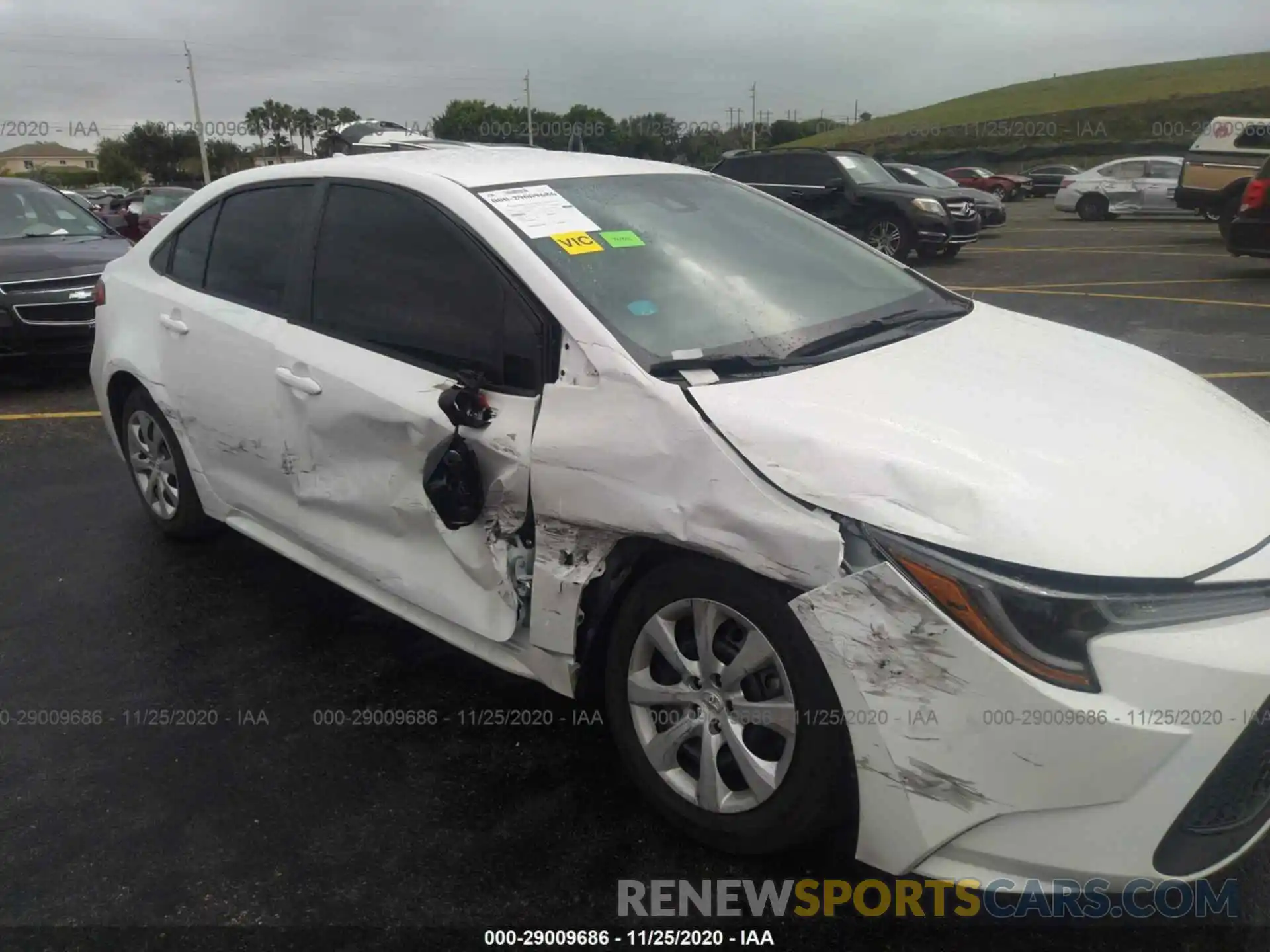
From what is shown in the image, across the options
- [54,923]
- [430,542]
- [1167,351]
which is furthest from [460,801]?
[1167,351]

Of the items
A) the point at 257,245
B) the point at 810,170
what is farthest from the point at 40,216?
the point at 810,170

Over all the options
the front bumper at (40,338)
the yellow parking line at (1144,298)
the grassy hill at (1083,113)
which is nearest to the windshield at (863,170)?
the yellow parking line at (1144,298)

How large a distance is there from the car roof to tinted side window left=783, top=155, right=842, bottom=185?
11377mm

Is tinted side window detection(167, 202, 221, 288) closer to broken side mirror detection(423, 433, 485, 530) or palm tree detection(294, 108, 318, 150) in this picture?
broken side mirror detection(423, 433, 485, 530)

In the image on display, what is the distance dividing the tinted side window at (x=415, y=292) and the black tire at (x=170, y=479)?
1.26 m

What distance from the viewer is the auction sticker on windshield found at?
9.30 feet

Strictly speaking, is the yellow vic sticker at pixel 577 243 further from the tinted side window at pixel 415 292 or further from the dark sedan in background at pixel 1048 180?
the dark sedan in background at pixel 1048 180

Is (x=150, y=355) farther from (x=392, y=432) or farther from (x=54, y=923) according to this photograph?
(x=54, y=923)

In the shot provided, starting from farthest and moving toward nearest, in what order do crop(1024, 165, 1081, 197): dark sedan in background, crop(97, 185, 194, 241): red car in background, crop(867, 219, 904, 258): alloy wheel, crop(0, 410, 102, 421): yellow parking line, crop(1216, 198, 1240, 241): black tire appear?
crop(1024, 165, 1081, 197): dark sedan in background, crop(867, 219, 904, 258): alloy wheel, crop(1216, 198, 1240, 241): black tire, crop(97, 185, 194, 241): red car in background, crop(0, 410, 102, 421): yellow parking line

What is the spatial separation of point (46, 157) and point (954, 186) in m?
120

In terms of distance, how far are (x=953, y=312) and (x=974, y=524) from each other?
1478 mm

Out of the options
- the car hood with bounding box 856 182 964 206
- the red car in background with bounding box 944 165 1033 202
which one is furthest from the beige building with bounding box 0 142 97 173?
the car hood with bounding box 856 182 964 206

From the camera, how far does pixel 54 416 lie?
22.4 feet

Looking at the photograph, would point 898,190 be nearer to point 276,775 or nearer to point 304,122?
point 276,775
